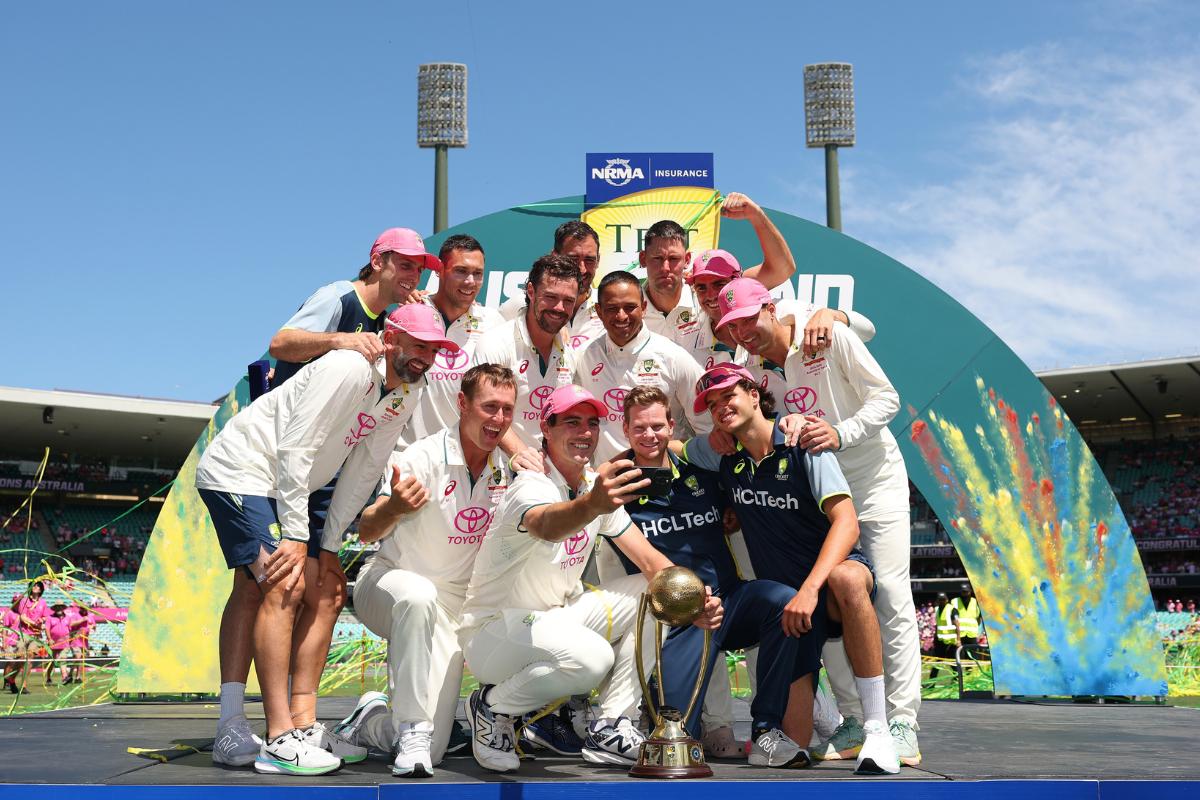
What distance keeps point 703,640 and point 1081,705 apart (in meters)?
6.50

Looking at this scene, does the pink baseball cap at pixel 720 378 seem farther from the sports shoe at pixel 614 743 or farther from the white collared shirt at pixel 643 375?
the sports shoe at pixel 614 743

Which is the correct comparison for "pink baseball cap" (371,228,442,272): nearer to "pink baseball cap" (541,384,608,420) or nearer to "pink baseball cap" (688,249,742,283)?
"pink baseball cap" (541,384,608,420)

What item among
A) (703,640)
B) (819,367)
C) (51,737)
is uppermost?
(819,367)

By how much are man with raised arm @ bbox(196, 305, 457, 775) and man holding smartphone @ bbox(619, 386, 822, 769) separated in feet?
3.43

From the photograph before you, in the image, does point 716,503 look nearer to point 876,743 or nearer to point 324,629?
point 876,743

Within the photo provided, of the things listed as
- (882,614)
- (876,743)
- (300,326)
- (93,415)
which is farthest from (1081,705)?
(93,415)

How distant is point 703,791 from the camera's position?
374cm

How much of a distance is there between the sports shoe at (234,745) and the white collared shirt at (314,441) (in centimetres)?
86

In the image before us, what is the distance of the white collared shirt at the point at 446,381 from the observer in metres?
6.01

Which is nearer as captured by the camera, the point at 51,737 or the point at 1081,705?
the point at 51,737

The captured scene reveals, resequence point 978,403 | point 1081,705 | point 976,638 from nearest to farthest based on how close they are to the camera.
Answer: point 1081,705
point 978,403
point 976,638

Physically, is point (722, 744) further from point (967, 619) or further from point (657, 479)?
point (967, 619)

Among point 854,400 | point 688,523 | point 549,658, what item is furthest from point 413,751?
point 854,400

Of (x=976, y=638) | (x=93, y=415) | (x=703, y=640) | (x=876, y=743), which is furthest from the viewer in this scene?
(x=93, y=415)
